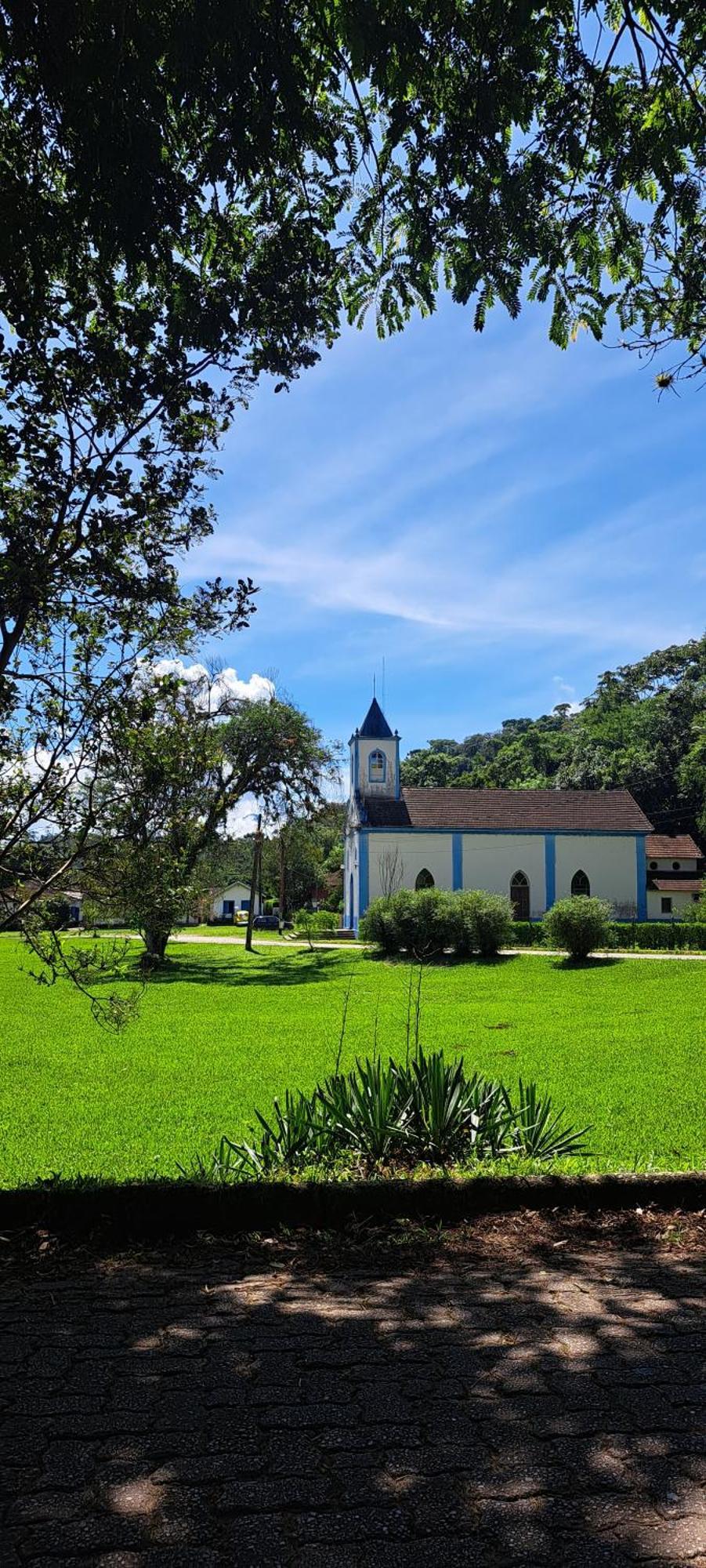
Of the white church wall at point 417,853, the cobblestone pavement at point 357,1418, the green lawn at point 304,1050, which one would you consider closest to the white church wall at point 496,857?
the white church wall at point 417,853

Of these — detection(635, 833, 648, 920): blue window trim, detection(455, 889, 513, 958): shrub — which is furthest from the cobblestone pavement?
detection(635, 833, 648, 920): blue window trim

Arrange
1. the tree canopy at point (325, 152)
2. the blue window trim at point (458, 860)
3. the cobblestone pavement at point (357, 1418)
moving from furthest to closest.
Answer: the blue window trim at point (458, 860) < the tree canopy at point (325, 152) < the cobblestone pavement at point (357, 1418)

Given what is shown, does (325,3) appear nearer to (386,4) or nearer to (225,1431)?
(386,4)

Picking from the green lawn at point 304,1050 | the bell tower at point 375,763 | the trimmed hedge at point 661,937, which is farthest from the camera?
the bell tower at point 375,763

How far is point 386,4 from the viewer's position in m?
3.68

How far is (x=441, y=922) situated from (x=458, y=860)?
15.7 m

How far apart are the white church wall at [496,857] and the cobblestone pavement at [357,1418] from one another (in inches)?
1584

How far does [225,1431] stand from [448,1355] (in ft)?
2.55

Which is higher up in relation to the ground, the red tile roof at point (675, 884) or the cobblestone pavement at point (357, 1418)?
the red tile roof at point (675, 884)

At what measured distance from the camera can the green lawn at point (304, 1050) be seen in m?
7.55

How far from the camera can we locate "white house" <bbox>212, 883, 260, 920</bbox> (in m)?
71.9

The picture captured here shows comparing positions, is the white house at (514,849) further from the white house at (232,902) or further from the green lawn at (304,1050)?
the white house at (232,902)

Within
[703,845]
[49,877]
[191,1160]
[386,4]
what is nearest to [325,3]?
[386,4]

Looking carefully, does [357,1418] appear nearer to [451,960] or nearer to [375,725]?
[451,960]
